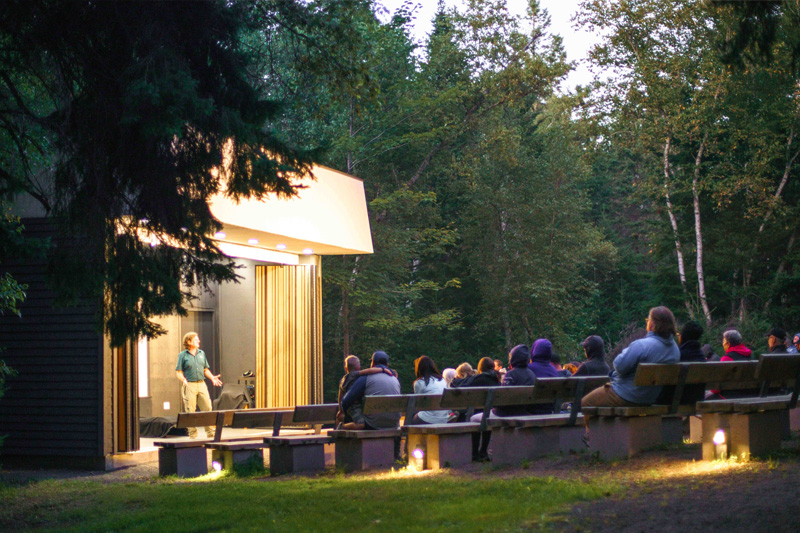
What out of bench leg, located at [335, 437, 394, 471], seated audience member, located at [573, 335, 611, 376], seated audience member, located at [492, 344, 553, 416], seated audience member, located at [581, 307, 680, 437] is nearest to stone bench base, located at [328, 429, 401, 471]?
bench leg, located at [335, 437, 394, 471]

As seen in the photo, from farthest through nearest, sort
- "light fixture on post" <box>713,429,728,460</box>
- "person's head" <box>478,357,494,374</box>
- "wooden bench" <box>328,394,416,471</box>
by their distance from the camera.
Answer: "person's head" <box>478,357,494,374</box> < "wooden bench" <box>328,394,416,471</box> < "light fixture on post" <box>713,429,728,460</box>

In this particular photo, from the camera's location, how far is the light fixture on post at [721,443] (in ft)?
22.6

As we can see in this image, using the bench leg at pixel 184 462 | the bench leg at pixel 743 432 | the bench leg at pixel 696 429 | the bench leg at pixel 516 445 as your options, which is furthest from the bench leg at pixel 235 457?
the bench leg at pixel 743 432

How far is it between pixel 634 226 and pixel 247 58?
113 ft

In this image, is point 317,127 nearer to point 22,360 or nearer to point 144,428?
point 144,428

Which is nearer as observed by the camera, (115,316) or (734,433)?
(734,433)

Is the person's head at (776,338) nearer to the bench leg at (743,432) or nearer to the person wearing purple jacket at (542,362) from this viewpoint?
the person wearing purple jacket at (542,362)

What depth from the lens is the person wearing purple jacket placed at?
1005cm

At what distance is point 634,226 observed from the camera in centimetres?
4059

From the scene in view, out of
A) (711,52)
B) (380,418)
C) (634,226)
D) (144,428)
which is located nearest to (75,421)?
(144,428)

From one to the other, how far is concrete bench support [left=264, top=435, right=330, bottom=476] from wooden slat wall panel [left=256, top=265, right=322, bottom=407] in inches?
263

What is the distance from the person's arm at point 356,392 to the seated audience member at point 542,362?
6.34ft

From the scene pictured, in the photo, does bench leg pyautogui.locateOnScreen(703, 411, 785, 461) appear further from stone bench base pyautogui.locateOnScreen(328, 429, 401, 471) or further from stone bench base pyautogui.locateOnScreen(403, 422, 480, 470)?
stone bench base pyautogui.locateOnScreen(328, 429, 401, 471)

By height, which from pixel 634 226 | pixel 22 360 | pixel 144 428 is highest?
pixel 634 226
